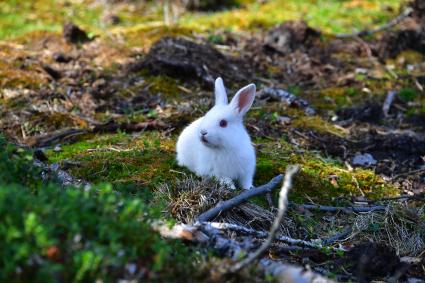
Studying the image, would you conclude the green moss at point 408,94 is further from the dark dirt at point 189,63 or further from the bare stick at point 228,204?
the bare stick at point 228,204

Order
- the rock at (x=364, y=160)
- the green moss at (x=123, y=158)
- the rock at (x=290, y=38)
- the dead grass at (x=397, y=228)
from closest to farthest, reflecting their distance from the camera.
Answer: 1. the dead grass at (x=397, y=228)
2. the green moss at (x=123, y=158)
3. the rock at (x=364, y=160)
4. the rock at (x=290, y=38)

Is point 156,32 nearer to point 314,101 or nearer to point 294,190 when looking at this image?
point 314,101

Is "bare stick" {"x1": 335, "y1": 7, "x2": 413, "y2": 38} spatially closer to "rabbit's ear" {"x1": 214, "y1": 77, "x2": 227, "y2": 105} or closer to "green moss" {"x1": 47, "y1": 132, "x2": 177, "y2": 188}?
"green moss" {"x1": 47, "y1": 132, "x2": 177, "y2": 188}

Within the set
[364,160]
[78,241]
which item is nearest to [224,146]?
[364,160]

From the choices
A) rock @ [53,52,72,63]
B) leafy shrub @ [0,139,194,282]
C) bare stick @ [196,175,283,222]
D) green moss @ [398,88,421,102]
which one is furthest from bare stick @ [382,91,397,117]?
leafy shrub @ [0,139,194,282]

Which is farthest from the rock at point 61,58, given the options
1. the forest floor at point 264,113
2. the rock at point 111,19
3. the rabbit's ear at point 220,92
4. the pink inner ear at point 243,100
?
the pink inner ear at point 243,100

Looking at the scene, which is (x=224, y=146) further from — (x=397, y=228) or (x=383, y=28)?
(x=383, y=28)
